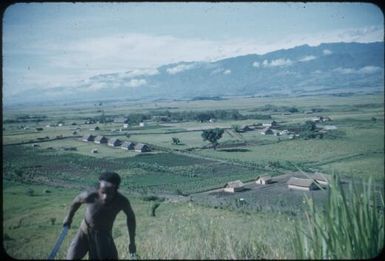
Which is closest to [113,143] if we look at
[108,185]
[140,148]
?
[140,148]

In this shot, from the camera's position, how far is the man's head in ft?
9.66

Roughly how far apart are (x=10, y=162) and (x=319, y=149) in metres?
15.6

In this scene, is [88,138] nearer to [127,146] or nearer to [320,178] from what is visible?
[127,146]

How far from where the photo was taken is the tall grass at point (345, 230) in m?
2.61

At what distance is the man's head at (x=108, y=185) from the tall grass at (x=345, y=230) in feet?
4.81

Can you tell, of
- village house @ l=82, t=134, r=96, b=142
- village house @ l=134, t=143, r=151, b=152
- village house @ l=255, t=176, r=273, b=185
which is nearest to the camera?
village house @ l=255, t=176, r=273, b=185

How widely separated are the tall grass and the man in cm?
147

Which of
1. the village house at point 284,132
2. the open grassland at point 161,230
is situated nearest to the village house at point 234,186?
the open grassland at point 161,230

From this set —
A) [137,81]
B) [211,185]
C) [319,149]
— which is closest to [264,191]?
[211,185]

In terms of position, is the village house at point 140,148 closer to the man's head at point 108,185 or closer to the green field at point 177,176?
the green field at point 177,176

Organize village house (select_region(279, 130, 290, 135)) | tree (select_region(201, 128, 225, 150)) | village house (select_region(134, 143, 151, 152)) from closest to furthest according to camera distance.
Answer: village house (select_region(134, 143, 151, 152)) → tree (select_region(201, 128, 225, 150)) → village house (select_region(279, 130, 290, 135))

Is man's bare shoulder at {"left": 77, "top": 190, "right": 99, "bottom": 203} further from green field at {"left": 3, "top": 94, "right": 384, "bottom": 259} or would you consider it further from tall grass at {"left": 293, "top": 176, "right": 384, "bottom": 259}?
tall grass at {"left": 293, "top": 176, "right": 384, "bottom": 259}

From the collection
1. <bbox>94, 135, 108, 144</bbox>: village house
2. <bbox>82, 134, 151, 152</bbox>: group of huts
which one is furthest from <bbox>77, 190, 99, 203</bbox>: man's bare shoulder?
<bbox>94, 135, 108, 144</bbox>: village house

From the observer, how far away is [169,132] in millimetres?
28344
